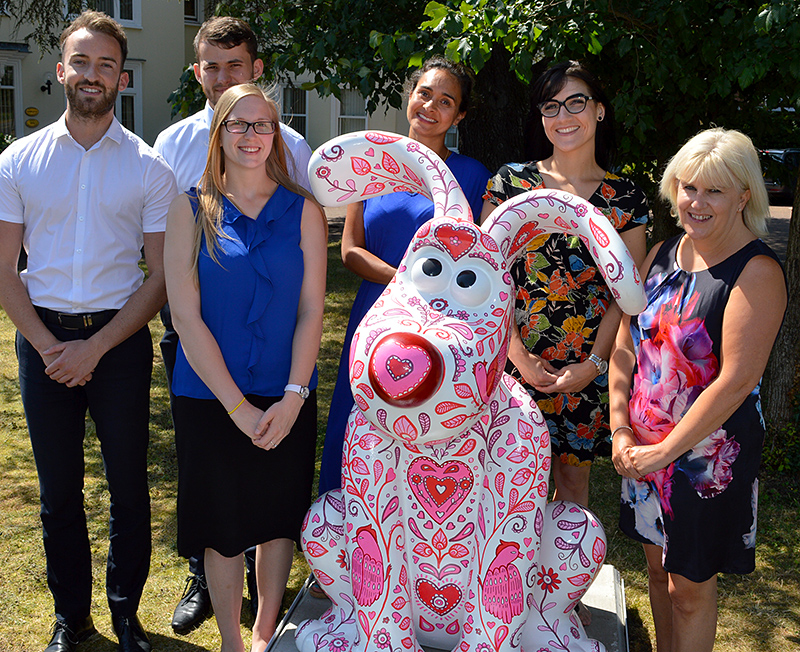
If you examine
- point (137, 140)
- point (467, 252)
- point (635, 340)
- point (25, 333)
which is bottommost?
point (25, 333)

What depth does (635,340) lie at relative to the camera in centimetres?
255

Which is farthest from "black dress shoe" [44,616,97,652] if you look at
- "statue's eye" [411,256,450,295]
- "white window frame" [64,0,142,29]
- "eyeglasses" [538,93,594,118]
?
"white window frame" [64,0,142,29]

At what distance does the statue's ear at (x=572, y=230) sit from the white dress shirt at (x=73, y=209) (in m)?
1.41

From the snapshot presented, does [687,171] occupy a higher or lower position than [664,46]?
lower

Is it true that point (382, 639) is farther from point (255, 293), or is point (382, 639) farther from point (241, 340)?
point (255, 293)

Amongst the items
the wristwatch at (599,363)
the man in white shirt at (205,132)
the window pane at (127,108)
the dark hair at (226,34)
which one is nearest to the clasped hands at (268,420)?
the man in white shirt at (205,132)

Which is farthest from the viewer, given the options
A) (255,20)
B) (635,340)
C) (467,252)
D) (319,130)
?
(319,130)

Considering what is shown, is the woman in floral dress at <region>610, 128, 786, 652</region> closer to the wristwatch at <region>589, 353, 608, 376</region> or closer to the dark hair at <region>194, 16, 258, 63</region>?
the wristwatch at <region>589, 353, 608, 376</region>

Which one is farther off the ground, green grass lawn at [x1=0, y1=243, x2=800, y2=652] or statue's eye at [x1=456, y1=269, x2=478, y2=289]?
statue's eye at [x1=456, y1=269, x2=478, y2=289]

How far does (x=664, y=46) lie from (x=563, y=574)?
2848mm

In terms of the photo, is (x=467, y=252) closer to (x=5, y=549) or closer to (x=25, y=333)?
(x=25, y=333)

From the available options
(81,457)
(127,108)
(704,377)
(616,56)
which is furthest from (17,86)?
(704,377)

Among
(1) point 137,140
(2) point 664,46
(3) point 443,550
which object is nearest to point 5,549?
(1) point 137,140

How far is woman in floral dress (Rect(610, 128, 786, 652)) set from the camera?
7.52ft
